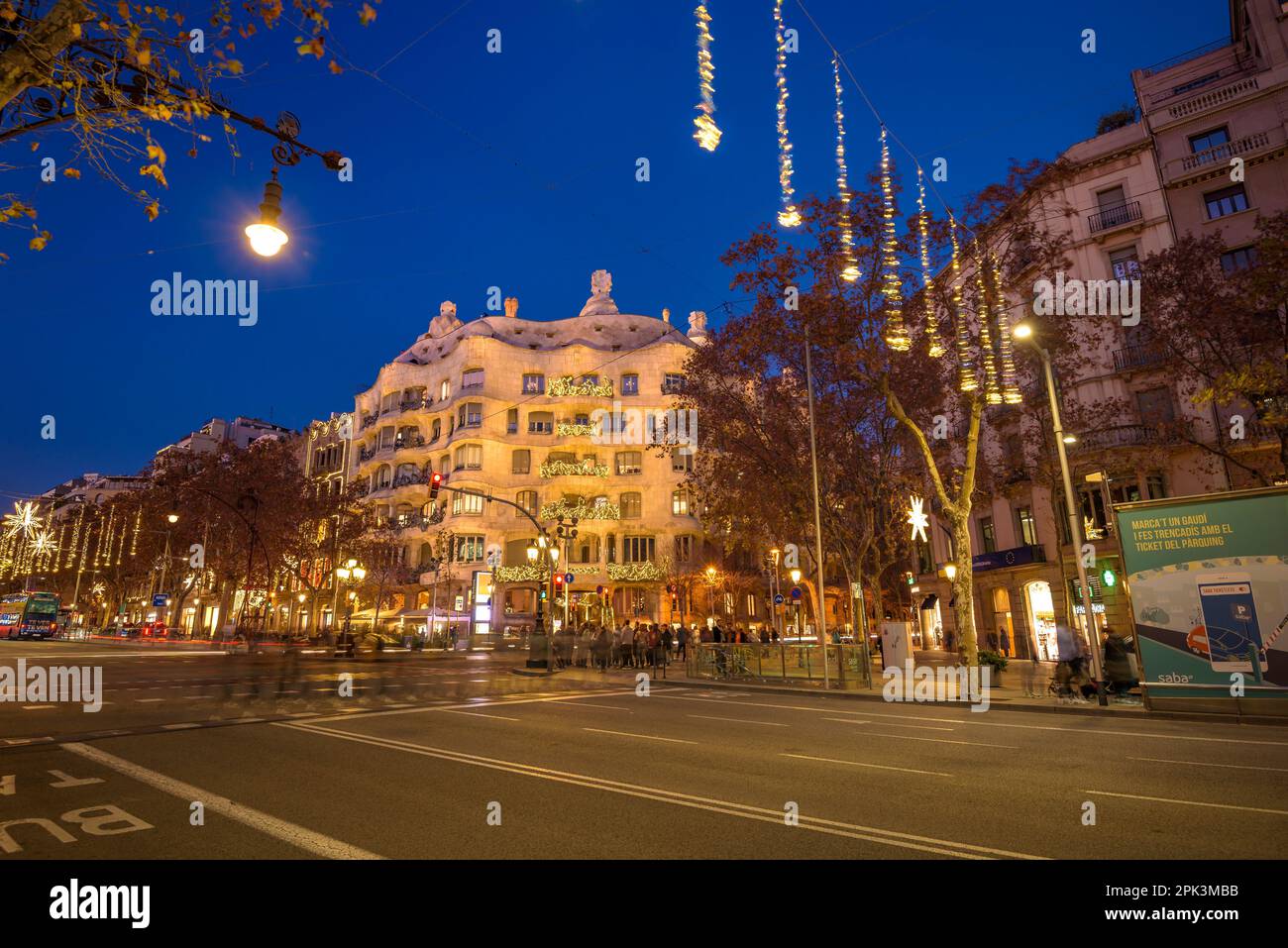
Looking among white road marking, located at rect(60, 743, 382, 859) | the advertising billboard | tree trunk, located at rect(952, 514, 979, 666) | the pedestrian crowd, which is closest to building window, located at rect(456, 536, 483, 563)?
the pedestrian crowd

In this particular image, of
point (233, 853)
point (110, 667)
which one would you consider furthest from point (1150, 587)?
point (110, 667)

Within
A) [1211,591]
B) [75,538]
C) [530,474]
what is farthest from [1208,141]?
[75,538]

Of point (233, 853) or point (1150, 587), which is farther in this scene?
point (1150, 587)

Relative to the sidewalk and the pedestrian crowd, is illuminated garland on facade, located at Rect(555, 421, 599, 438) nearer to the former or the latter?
the pedestrian crowd

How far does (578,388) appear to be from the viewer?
55.0 metres

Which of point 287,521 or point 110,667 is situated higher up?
point 287,521

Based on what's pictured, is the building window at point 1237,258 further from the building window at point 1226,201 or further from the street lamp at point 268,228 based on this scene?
the street lamp at point 268,228

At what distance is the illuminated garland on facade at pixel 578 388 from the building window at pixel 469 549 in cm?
1305

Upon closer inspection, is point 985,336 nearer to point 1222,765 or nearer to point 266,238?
point 1222,765

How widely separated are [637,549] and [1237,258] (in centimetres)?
3835

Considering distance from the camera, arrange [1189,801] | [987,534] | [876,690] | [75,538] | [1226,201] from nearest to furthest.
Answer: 1. [1189,801]
2. [876,690]
3. [1226,201]
4. [987,534]
5. [75,538]
